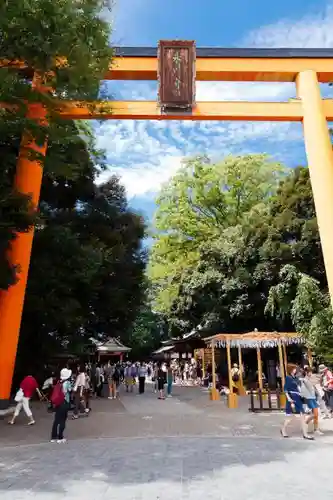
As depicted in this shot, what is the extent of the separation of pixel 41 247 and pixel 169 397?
8.43 m

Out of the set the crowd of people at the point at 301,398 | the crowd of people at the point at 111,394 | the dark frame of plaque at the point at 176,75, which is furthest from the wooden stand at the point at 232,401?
the dark frame of plaque at the point at 176,75

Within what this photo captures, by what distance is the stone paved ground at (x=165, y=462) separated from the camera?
16.3 feet

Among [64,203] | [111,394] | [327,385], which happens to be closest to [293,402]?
[327,385]

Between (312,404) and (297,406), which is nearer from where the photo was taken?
(297,406)

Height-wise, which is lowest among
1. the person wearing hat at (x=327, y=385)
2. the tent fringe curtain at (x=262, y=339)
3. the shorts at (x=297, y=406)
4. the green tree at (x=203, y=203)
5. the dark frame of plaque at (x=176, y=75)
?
the shorts at (x=297, y=406)

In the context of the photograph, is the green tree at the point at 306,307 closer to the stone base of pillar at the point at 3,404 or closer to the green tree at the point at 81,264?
the green tree at the point at 81,264

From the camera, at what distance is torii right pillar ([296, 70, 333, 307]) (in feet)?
42.7

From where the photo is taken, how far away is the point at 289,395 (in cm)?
849

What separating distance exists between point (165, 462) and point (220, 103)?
35.0 ft

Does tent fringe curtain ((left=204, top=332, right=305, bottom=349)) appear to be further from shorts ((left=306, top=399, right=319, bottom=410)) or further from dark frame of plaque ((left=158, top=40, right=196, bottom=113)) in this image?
dark frame of plaque ((left=158, top=40, right=196, bottom=113))

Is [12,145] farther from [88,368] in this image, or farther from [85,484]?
[88,368]

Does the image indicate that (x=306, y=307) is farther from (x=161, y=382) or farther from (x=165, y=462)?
(x=165, y=462)

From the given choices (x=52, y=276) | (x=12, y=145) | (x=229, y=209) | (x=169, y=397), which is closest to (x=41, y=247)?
(x=52, y=276)

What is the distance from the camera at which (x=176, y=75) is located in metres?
13.7
